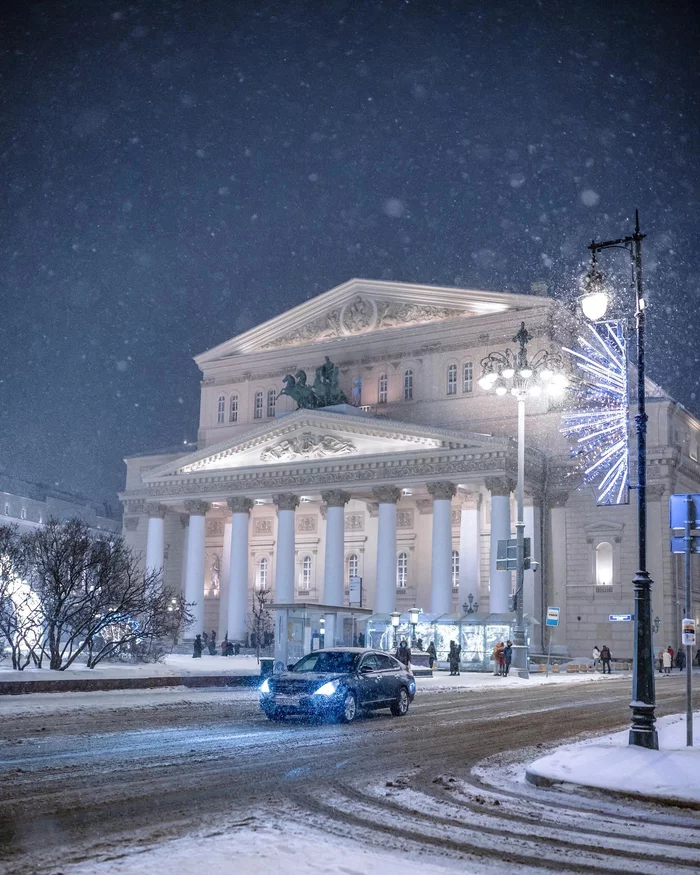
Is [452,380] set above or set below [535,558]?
above

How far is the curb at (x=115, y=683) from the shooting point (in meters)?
24.2

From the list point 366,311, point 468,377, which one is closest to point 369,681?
point 468,377

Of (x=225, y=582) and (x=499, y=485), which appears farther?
(x=225, y=582)

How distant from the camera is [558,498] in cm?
5841

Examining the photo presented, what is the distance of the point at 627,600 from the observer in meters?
56.2

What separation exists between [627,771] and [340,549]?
1860 inches

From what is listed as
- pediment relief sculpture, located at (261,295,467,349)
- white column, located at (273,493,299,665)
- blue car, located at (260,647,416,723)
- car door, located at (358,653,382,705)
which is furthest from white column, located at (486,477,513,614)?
car door, located at (358,653,382,705)

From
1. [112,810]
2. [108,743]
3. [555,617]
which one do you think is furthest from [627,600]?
[112,810]

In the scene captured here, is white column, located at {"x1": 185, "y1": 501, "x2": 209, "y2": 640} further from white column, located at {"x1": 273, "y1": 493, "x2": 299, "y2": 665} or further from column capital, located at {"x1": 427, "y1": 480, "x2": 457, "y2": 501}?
column capital, located at {"x1": 427, "y1": 480, "x2": 457, "y2": 501}

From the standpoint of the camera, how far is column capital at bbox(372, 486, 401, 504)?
57.2 meters

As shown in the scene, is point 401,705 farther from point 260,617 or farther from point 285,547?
point 260,617

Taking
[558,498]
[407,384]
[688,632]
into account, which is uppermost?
[407,384]

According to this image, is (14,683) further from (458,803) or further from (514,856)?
(514,856)

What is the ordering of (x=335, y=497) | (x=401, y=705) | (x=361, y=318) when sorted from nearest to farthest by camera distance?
(x=401, y=705), (x=335, y=497), (x=361, y=318)
